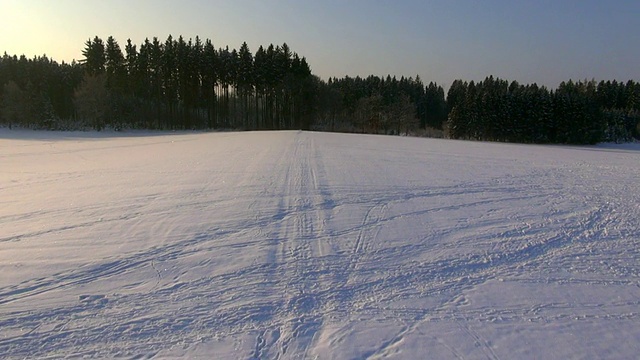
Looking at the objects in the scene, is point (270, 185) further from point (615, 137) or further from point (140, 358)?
point (615, 137)

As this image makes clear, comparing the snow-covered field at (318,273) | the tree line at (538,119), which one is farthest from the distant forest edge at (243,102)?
the snow-covered field at (318,273)

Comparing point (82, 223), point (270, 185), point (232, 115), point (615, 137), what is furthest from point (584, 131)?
point (82, 223)

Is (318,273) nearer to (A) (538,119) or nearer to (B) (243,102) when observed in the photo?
(A) (538,119)

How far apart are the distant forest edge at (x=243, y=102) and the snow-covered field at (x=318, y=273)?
5924cm

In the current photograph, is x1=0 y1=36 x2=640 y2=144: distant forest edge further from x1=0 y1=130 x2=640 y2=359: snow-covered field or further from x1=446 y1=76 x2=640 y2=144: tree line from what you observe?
x1=0 y1=130 x2=640 y2=359: snow-covered field

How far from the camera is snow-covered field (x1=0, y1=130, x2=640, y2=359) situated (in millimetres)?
4309

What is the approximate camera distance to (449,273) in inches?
240

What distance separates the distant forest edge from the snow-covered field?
59242mm

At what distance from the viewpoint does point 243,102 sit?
7881 centimetres

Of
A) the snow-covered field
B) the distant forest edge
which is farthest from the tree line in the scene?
the snow-covered field

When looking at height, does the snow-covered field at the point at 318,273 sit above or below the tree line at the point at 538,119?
below

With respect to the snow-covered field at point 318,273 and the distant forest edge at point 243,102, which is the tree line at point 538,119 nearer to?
the distant forest edge at point 243,102

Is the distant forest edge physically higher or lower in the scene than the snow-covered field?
higher

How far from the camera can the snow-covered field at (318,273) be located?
4309 millimetres
